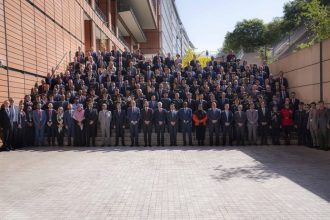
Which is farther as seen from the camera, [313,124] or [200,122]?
[200,122]

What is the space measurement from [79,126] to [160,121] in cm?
318

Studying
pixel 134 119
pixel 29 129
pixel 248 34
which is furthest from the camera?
pixel 248 34

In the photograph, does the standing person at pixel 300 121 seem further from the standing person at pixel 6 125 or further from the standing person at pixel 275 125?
the standing person at pixel 6 125

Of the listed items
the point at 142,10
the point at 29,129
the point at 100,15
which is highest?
the point at 142,10

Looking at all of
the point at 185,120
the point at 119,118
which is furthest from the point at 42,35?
the point at 185,120

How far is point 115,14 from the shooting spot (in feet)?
114

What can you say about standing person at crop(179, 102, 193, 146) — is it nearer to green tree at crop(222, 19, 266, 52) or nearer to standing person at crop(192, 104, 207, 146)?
standing person at crop(192, 104, 207, 146)

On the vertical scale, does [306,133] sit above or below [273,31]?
below

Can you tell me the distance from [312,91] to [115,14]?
24.1 meters

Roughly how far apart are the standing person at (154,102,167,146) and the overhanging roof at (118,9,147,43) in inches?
960

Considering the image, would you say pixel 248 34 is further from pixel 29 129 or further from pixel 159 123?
pixel 29 129

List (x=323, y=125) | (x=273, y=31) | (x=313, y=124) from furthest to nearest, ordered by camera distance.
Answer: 1. (x=273, y=31)
2. (x=313, y=124)
3. (x=323, y=125)

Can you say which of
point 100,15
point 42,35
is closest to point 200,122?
point 42,35

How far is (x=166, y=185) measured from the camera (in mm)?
7320
